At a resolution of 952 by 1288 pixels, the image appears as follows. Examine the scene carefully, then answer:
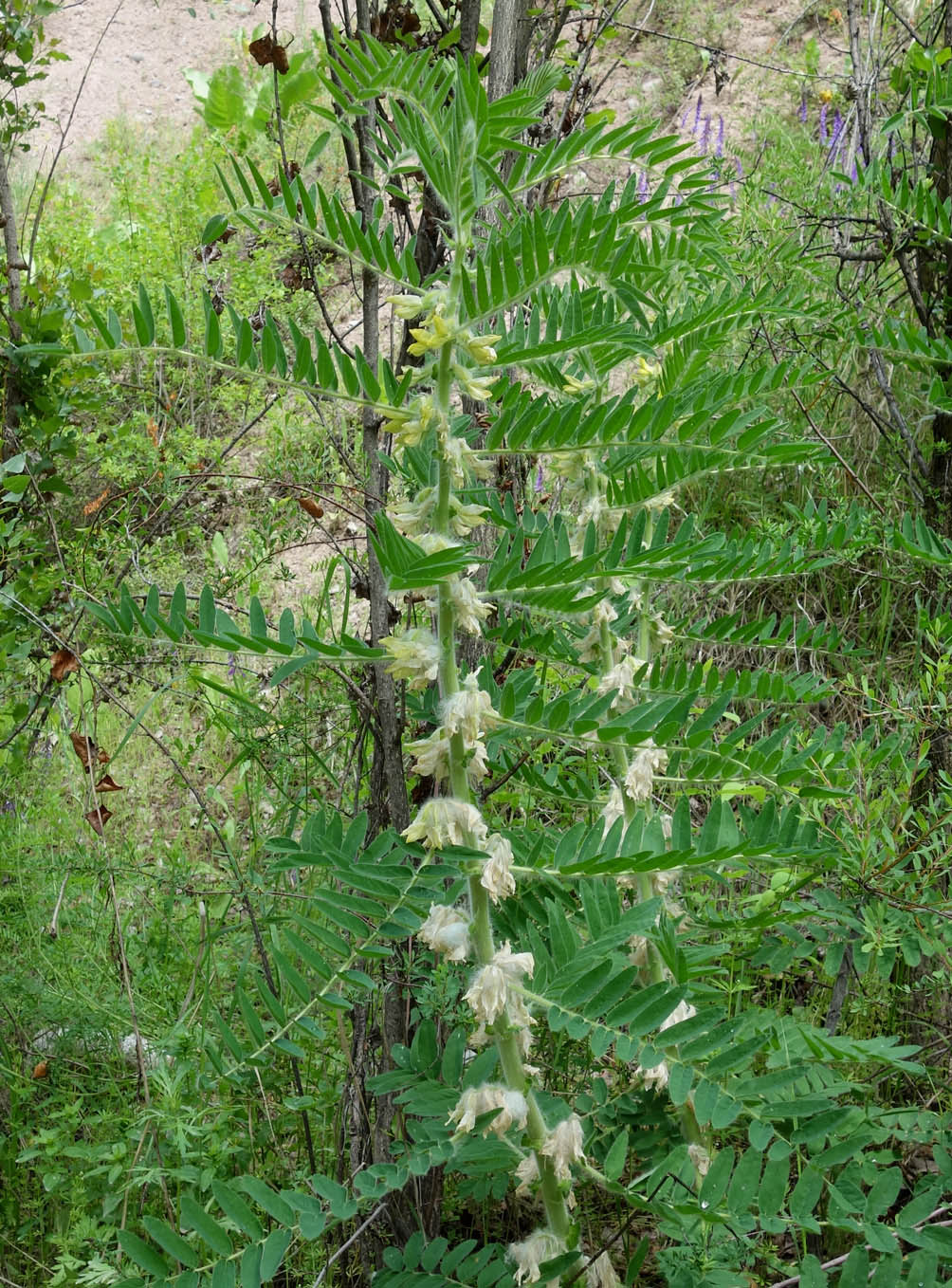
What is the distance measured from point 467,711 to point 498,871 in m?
0.15

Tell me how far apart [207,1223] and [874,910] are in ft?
2.63

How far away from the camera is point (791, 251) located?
165cm

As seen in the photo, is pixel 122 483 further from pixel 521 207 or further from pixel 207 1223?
pixel 207 1223

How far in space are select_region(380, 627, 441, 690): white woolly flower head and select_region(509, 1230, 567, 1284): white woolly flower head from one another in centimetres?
55

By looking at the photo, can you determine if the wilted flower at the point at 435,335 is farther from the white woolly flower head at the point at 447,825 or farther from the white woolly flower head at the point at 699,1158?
the white woolly flower head at the point at 699,1158

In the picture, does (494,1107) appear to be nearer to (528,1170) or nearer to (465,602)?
(528,1170)

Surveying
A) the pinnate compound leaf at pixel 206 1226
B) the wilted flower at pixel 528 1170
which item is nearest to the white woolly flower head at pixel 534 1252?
the wilted flower at pixel 528 1170

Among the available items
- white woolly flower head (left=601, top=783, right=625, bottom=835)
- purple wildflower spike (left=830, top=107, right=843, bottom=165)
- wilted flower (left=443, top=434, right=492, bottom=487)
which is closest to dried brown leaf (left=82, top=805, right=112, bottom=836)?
white woolly flower head (left=601, top=783, right=625, bottom=835)

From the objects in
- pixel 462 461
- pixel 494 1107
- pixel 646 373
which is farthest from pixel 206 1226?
pixel 646 373

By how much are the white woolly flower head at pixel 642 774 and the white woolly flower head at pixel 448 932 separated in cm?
27

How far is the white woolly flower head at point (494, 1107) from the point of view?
3.19 ft

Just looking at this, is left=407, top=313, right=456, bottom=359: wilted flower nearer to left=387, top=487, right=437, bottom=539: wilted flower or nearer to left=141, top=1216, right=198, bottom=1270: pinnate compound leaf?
left=387, top=487, right=437, bottom=539: wilted flower

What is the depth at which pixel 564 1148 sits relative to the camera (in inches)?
39.2

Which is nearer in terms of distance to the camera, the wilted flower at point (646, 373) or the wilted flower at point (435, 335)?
the wilted flower at point (435, 335)
